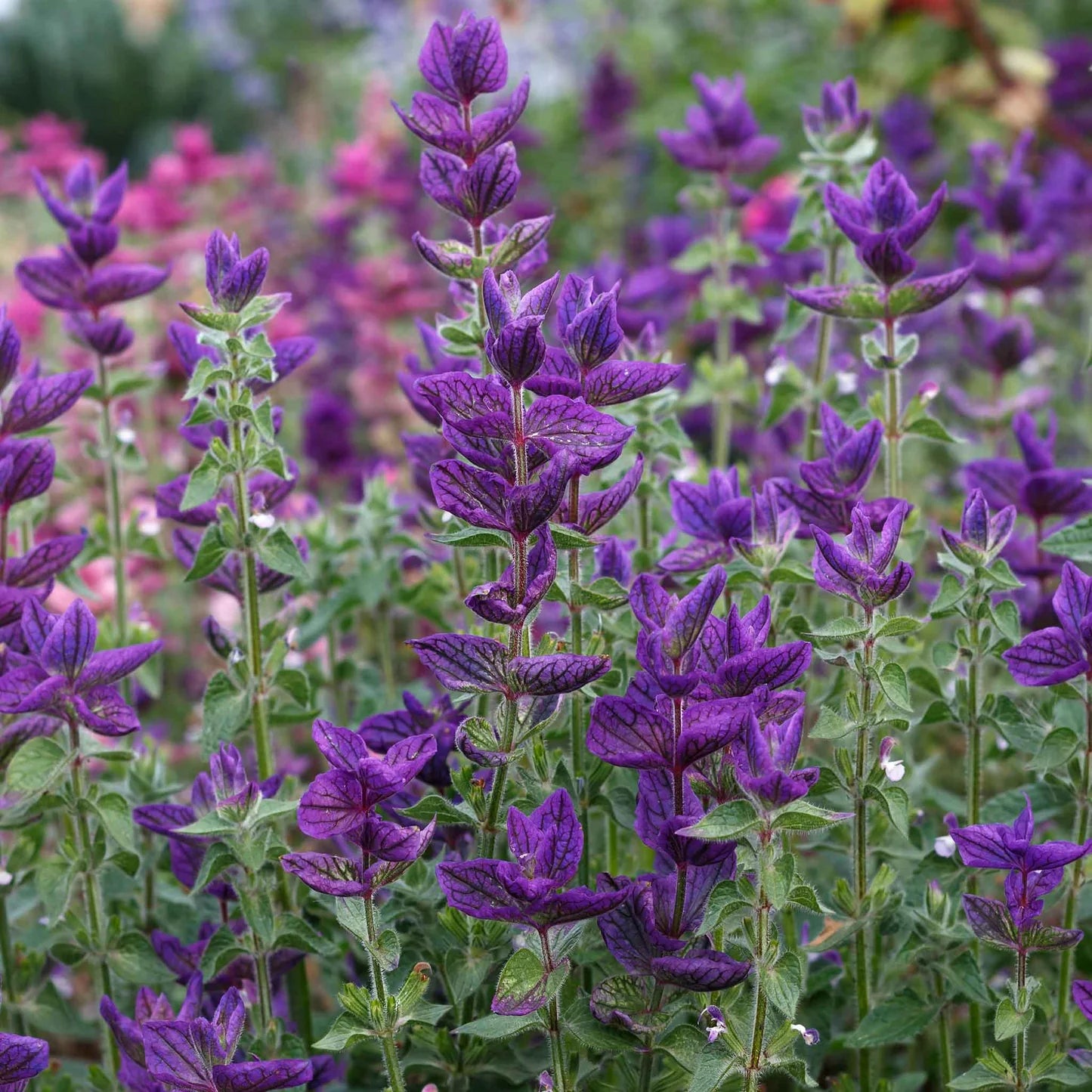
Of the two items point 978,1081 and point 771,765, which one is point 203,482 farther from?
point 978,1081

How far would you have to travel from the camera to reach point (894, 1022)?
1488 millimetres

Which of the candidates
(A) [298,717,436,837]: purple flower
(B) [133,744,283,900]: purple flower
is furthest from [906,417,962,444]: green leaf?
(B) [133,744,283,900]: purple flower

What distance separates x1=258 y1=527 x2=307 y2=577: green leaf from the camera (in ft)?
4.99

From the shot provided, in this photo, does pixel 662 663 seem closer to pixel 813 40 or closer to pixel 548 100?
pixel 813 40

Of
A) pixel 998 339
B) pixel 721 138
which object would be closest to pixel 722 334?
pixel 721 138

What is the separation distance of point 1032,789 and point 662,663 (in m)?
0.66

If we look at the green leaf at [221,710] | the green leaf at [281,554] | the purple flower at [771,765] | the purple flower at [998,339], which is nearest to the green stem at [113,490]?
the green leaf at [221,710]

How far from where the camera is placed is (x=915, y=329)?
3.51 meters

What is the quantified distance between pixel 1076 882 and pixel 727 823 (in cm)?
49

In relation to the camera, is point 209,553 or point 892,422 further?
point 892,422

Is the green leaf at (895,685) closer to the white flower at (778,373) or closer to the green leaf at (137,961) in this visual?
the white flower at (778,373)

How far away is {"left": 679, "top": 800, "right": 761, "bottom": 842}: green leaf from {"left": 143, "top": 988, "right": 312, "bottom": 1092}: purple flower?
41 cm

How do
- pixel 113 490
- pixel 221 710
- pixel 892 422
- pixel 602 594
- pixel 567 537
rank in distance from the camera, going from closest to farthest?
pixel 567 537 → pixel 602 594 → pixel 221 710 → pixel 892 422 → pixel 113 490

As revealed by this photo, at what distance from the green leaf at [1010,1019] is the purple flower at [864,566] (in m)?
0.41
